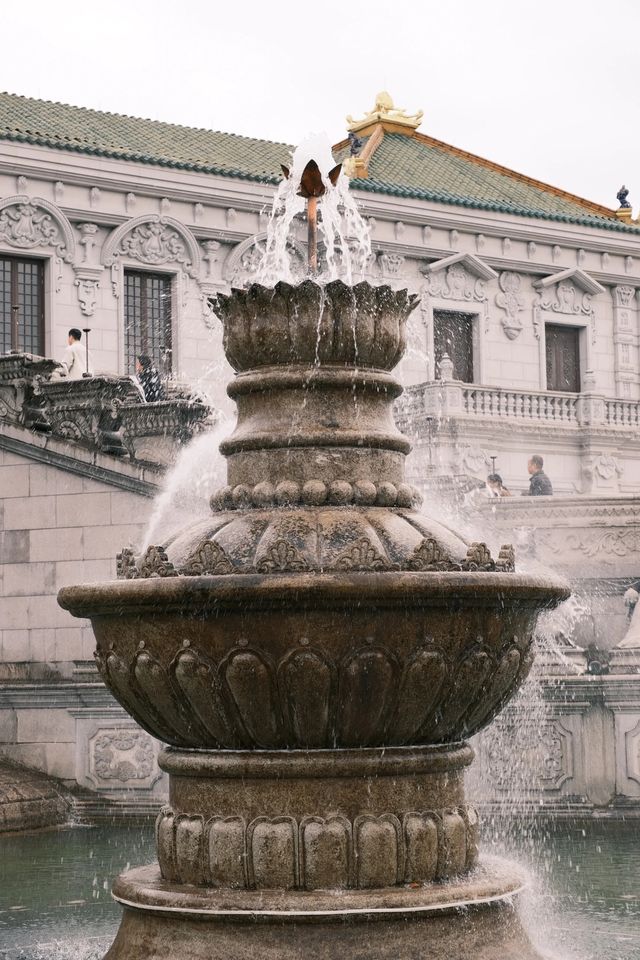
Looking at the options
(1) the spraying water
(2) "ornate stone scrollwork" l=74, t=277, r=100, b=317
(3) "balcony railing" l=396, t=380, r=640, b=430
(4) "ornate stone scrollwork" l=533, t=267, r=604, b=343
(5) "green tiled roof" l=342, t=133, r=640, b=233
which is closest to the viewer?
(1) the spraying water

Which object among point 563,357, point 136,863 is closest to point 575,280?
point 563,357

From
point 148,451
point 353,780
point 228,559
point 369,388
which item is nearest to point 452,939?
point 353,780

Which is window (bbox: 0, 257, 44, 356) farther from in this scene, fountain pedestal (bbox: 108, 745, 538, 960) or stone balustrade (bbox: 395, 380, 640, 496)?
fountain pedestal (bbox: 108, 745, 538, 960)

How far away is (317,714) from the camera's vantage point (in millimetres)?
5863

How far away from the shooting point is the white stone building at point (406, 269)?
31.6m

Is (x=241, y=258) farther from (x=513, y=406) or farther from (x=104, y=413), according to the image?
(x=104, y=413)

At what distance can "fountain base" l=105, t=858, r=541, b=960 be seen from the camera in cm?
575

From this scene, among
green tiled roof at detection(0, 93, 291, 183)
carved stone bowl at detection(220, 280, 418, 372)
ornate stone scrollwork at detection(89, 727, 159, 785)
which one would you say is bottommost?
ornate stone scrollwork at detection(89, 727, 159, 785)

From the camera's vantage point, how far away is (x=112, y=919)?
882 cm

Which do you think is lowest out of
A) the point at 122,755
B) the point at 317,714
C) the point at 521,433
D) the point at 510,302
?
the point at 122,755

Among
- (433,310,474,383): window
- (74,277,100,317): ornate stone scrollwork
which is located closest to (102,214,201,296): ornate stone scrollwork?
(74,277,100,317): ornate stone scrollwork

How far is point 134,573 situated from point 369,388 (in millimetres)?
1261

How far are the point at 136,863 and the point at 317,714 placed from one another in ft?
19.0

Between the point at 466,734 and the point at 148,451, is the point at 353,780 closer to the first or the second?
the point at 466,734
